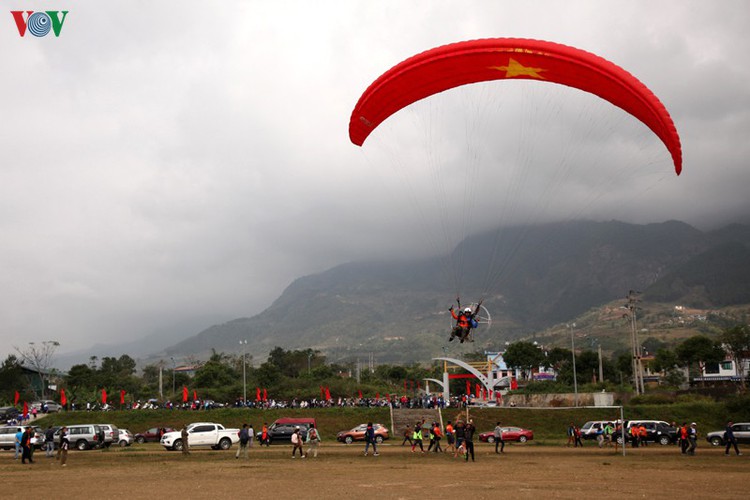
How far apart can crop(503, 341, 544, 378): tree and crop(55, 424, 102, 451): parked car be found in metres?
80.5

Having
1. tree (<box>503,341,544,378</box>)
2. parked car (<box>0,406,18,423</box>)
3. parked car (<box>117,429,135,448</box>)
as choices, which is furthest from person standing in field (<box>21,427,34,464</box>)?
tree (<box>503,341,544,378</box>)

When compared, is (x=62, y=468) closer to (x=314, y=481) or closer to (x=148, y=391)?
(x=314, y=481)

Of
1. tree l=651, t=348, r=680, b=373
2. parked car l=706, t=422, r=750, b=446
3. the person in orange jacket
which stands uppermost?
the person in orange jacket

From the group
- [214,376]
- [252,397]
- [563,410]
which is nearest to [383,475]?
[563,410]

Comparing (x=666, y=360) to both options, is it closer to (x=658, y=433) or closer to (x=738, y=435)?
(x=658, y=433)

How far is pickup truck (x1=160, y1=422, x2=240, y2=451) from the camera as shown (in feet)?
110

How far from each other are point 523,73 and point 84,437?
2944 centimetres

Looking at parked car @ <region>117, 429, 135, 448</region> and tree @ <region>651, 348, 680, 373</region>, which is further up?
tree @ <region>651, 348, 680, 373</region>

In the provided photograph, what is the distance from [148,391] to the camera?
343 ft

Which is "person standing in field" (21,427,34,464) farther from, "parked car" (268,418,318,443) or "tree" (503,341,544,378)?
"tree" (503,341,544,378)

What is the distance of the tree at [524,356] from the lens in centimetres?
10650

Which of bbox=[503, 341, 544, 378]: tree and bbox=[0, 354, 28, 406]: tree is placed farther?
bbox=[503, 341, 544, 378]: tree

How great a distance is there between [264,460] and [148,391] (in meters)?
85.3

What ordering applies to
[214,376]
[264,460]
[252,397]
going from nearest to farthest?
[264,460], [252,397], [214,376]
